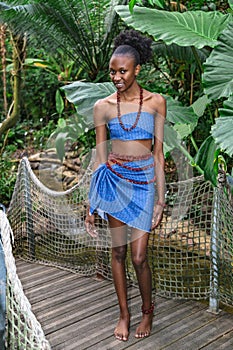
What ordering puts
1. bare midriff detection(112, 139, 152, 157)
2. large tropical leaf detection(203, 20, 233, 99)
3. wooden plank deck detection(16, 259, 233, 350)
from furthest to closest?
1. large tropical leaf detection(203, 20, 233, 99)
2. wooden plank deck detection(16, 259, 233, 350)
3. bare midriff detection(112, 139, 152, 157)

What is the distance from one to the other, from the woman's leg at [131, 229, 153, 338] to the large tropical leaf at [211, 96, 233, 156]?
1.69ft

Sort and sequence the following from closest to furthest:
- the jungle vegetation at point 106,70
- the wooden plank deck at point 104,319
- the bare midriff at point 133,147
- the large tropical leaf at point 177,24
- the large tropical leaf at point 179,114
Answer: the bare midriff at point 133,147 < the wooden plank deck at point 104,319 < the jungle vegetation at point 106,70 < the large tropical leaf at point 177,24 < the large tropical leaf at point 179,114

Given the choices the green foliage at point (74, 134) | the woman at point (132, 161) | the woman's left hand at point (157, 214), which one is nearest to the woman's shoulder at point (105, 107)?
the woman at point (132, 161)

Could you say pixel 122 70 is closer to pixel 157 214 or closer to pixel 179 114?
pixel 157 214

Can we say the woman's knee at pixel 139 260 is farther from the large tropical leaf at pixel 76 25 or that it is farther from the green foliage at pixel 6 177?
the green foliage at pixel 6 177

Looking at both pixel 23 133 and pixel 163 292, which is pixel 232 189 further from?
pixel 23 133

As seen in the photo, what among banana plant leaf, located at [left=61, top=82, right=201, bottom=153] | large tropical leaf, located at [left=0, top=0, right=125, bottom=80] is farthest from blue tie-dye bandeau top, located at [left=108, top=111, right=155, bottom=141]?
large tropical leaf, located at [left=0, top=0, right=125, bottom=80]

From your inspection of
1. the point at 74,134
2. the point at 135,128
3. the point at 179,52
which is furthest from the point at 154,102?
the point at 74,134

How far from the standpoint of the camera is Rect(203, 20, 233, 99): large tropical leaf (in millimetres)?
2762

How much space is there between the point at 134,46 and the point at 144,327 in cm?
127

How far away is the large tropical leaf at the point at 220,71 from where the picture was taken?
2.76 metres

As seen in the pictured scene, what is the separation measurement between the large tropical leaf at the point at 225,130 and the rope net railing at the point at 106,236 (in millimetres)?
414

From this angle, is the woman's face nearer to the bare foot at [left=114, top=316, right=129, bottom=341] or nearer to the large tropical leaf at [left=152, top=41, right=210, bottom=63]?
the bare foot at [left=114, top=316, right=129, bottom=341]

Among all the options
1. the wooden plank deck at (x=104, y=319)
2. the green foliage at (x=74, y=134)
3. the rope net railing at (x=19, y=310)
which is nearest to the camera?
the rope net railing at (x=19, y=310)
